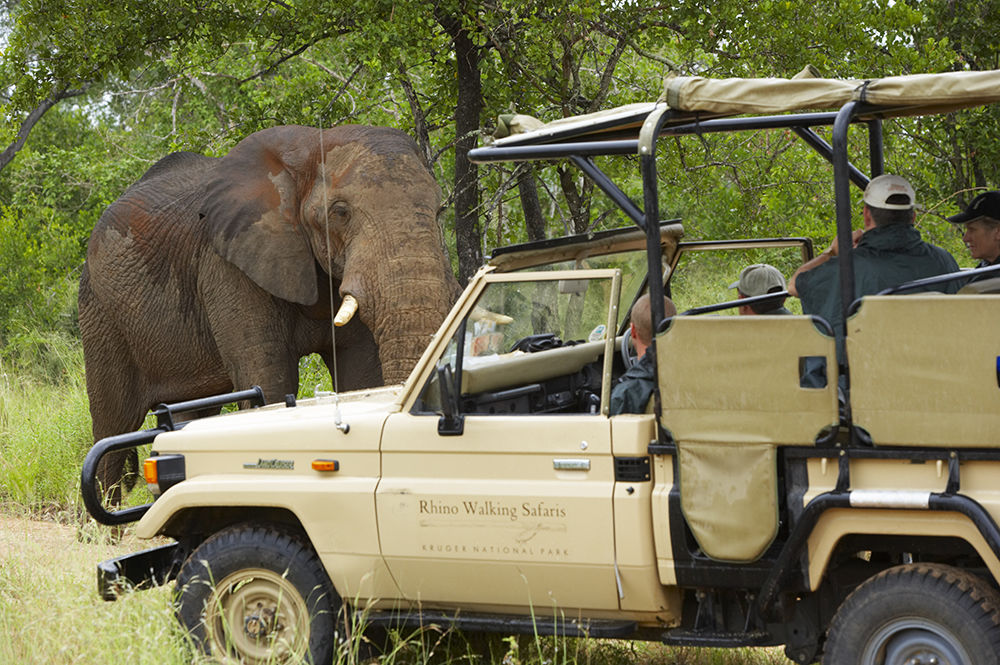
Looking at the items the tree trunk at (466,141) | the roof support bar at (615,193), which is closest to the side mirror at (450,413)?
the roof support bar at (615,193)

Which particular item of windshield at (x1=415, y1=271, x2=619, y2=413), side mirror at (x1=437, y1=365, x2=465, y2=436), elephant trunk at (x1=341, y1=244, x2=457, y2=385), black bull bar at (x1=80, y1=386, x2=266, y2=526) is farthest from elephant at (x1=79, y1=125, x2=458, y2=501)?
side mirror at (x1=437, y1=365, x2=465, y2=436)

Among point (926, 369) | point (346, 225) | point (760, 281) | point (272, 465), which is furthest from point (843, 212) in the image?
point (346, 225)

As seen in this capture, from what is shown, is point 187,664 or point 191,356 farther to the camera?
point 191,356

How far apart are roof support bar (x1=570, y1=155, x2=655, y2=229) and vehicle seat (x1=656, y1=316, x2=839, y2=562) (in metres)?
0.40

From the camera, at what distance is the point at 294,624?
18.2 ft

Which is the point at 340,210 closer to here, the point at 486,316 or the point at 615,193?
the point at 486,316

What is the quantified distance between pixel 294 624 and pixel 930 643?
2428mm

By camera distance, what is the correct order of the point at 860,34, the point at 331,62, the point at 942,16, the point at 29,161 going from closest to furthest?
the point at 860,34
the point at 942,16
the point at 331,62
the point at 29,161

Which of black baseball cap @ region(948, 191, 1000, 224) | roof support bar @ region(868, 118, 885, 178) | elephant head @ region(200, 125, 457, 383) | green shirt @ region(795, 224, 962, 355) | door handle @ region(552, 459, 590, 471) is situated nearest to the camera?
door handle @ region(552, 459, 590, 471)

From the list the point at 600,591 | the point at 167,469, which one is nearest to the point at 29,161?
the point at 167,469

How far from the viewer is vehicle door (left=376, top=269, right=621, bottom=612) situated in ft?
16.4

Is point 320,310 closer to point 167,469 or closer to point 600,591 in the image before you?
point 167,469

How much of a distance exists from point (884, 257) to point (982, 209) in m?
1.09

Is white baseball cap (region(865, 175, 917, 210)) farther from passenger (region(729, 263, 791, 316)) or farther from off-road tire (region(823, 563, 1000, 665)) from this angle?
off-road tire (region(823, 563, 1000, 665))
